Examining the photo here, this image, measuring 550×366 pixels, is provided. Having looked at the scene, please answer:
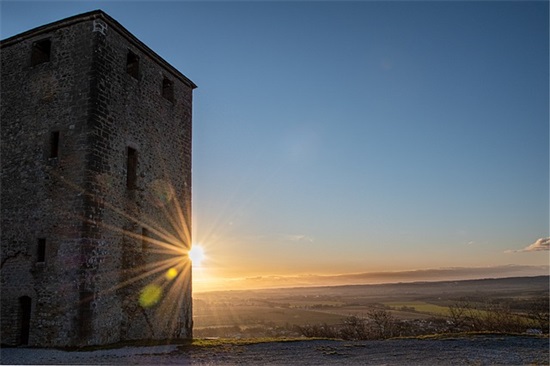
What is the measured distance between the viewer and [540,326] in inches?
585

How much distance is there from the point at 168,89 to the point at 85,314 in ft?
29.9

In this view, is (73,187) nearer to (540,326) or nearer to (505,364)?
(505,364)

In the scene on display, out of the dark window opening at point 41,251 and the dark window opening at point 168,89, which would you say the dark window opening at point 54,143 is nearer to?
the dark window opening at point 41,251

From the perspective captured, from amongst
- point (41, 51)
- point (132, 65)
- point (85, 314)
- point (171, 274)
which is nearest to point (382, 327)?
point (171, 274)

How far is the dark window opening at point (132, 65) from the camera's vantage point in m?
15.1

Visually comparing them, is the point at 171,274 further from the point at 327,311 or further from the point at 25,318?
the point at 327,311

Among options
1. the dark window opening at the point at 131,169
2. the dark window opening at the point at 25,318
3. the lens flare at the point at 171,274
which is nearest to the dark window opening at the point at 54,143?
the dark window opening at the point at 131,169

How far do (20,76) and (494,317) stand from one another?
18.5 meters

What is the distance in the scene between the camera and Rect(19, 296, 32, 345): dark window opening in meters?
12.3

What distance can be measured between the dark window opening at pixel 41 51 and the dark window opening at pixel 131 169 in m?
4.06

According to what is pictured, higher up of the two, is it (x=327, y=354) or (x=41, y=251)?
(x=41, y=251)

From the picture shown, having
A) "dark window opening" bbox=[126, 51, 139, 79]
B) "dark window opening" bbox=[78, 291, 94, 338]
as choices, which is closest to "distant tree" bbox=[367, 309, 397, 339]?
"dark window opening" bbox=[78, 291, 94, 338]

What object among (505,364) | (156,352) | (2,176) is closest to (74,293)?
(156,352)

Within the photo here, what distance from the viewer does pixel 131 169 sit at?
1442 centimetres
